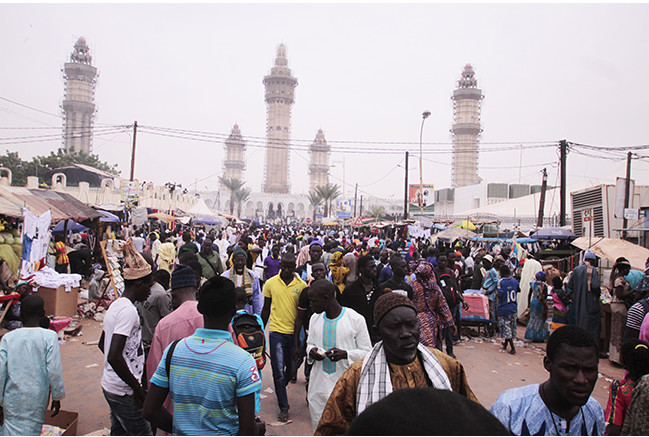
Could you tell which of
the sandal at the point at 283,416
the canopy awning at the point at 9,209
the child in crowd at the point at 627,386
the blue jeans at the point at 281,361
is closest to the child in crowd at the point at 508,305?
the blue jeans at the point at 281,361

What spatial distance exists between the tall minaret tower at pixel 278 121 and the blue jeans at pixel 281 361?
347 feet

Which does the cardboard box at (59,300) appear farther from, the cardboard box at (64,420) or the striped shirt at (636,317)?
the striped shirt at (636,317)

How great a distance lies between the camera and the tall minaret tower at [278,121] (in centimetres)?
11100

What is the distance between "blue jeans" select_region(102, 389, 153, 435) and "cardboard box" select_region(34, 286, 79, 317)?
5.34 meters

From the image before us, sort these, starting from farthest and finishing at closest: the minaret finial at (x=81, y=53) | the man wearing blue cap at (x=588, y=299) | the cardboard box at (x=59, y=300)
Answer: the minaret finial at (x=81, y=53) < the cardboard box at (x=59, y=300) < the man wearing blue cap at (x=588, y=299)

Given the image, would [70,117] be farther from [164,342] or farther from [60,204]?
[164,342]

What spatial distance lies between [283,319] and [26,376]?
236 cm

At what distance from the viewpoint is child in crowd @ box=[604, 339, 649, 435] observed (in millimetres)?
2859

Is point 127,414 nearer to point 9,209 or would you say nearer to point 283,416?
point 283,416

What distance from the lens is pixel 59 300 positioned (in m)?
7.85

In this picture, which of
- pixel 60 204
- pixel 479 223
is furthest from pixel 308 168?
pixel 60 204

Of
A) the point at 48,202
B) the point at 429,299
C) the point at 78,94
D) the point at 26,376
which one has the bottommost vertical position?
the point at 26,376

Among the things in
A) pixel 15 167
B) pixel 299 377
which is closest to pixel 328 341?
pixel 299 377

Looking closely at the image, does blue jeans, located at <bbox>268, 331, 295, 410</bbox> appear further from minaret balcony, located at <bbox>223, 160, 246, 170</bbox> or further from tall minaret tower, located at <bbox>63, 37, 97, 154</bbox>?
minaret balcony, located at <bbox>223, 160, 246, 170</bbox>
